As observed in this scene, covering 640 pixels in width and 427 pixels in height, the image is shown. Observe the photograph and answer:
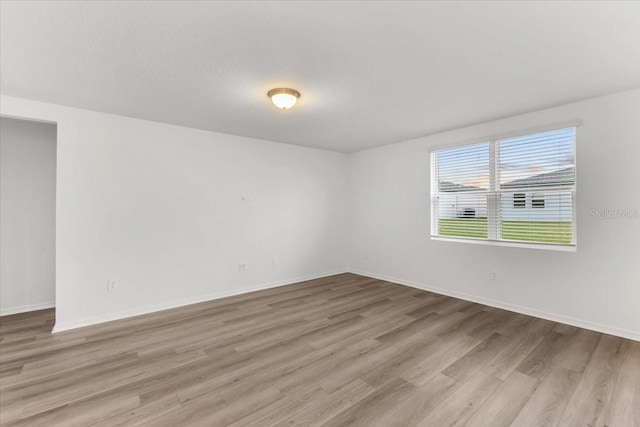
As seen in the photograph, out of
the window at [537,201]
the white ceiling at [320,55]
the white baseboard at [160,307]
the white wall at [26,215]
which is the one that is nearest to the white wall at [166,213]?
the white baseboard at [160,307]

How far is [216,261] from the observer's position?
425 cm

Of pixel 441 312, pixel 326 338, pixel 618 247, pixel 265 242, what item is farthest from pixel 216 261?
pixel 618 247

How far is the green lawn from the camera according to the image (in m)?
3.33

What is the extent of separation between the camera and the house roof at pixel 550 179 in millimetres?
3256

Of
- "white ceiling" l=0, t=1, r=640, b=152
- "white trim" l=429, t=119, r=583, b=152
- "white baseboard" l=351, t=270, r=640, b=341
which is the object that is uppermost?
"white ceiling" l=0, t=1, r=640, b=152

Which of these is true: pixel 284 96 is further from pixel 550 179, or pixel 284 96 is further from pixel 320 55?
pixel 550 179

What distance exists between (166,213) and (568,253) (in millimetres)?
4985

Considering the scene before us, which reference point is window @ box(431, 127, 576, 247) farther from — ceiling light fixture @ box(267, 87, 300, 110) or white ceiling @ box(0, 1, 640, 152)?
ceiling light fixture @ box(267, 87, 300, 110)

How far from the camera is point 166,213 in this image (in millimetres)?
3824

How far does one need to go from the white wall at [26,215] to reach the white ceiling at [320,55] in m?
1.22

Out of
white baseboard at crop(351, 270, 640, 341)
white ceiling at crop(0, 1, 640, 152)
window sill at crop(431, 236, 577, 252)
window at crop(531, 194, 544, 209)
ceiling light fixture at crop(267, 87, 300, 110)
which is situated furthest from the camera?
window at crop(531, 194, 544, 209)

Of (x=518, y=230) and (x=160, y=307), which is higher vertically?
(x=518, y=230)

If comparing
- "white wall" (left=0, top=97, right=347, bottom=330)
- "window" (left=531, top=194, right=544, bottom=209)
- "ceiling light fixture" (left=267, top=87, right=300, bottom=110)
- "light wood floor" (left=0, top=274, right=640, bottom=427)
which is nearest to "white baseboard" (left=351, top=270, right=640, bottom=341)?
"light wood floor" (left=0, top=274, right=640, bottom=427)

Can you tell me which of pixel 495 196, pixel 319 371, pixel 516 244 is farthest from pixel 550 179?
pixel 319 371
